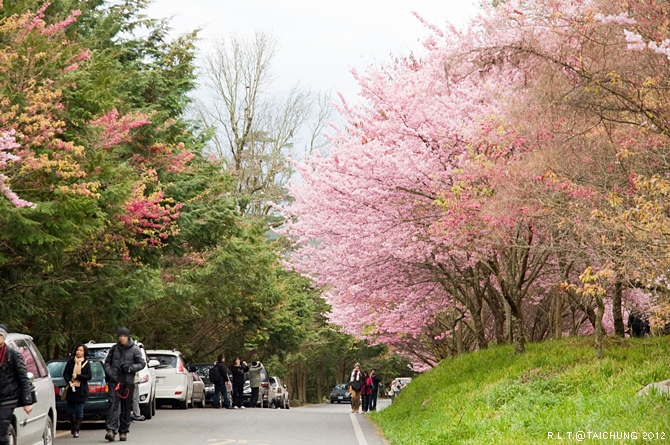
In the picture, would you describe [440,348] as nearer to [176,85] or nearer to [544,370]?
[176,85]

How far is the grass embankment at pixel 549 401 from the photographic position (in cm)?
1055

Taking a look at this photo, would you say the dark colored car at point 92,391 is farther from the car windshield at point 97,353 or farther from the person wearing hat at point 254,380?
the person wearing hat at point 254,380

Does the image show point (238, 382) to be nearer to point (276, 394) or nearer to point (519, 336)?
point (519, 336)

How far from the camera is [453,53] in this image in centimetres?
1348

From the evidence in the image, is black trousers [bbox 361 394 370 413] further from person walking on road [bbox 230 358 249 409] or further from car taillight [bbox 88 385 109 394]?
car taillight [bbox 88 385 109 394]

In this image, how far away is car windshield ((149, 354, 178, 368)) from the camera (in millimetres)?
26519

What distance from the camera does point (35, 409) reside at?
37.8ft

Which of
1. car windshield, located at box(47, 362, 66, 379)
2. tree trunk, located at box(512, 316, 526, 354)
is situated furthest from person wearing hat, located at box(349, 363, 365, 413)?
car windshield, located at box(47, 362, 66, 379)

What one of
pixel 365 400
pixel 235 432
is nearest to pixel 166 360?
Answer: pixel 235 432

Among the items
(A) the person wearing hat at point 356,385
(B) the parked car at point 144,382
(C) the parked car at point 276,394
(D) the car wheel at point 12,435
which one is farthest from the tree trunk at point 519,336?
(C) the parked car at point 276,394

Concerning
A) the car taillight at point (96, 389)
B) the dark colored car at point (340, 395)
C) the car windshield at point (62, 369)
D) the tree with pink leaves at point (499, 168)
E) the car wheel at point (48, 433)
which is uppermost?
the tree with pink leaves at point (499, 168)

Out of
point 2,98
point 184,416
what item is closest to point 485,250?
point 184,416

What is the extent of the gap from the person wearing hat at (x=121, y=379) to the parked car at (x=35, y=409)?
234 cm

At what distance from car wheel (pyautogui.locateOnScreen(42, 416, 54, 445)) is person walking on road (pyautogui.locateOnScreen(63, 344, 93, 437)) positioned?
12.2ft
